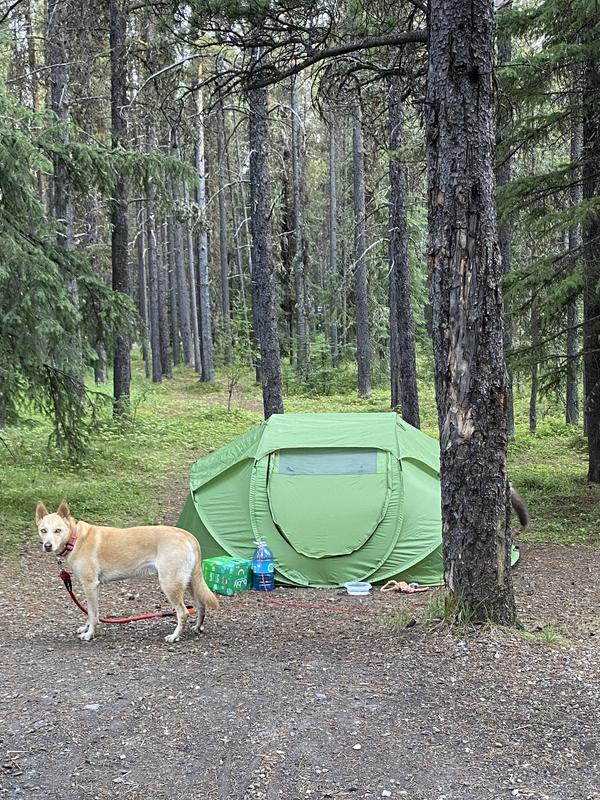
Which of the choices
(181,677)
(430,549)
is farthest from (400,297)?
(181,677)

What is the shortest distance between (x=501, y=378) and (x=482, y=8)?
2.38 metres

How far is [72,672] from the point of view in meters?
4.78

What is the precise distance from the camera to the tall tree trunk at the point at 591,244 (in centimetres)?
972

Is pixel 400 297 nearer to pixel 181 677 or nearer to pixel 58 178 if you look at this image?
pixel 58 178

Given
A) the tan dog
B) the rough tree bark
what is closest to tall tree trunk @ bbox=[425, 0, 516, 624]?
the tan dog

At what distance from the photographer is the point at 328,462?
8.33 meters

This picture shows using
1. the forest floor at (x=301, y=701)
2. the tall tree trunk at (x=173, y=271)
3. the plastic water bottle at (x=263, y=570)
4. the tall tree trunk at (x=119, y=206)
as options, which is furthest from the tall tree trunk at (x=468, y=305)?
the tall tree trunk at (x=173, y=271)

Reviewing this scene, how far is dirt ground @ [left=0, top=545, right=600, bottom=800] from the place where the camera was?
10.9ft

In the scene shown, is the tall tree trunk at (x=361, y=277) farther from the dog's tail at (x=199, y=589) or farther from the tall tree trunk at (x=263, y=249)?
the dog's tail at (x=199, y=589)

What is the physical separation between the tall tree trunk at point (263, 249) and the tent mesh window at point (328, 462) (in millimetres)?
4931

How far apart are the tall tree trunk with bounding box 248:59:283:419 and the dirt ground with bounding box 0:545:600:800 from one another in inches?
291

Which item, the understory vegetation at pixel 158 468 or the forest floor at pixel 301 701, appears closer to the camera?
the forest floor at pixel 301 701

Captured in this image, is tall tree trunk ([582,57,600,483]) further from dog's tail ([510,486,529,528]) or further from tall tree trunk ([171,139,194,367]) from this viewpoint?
tall tree trunk ([171,139,194,367])

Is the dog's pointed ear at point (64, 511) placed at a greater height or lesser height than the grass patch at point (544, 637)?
greater
